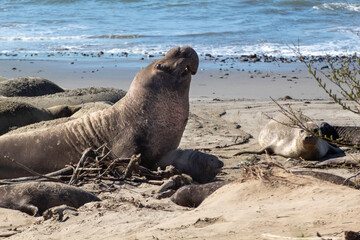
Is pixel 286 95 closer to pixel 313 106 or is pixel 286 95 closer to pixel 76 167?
pixel 313 106

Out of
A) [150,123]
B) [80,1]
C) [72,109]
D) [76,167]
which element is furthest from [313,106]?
[80,1]

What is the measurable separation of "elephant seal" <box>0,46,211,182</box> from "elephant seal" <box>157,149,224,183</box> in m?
0.17

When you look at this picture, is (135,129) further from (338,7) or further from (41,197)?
(338,7)

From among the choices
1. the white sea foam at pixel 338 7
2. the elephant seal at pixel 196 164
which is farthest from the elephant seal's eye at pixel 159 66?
Answer: the white sea foam at pixel 338 7

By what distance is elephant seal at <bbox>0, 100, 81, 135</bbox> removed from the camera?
8.65m

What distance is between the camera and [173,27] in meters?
24.4

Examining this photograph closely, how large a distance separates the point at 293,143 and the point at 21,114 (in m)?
3.74

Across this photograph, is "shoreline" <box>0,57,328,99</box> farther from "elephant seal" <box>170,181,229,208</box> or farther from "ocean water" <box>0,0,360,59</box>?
"elephant seal" <box>170,181,229,208</box>

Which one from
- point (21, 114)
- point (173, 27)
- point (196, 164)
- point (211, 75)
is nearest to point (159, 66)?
point (196, 164)

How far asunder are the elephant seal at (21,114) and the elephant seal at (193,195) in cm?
404

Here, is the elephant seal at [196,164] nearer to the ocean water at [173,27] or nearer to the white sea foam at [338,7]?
the ocean water at [173,27]

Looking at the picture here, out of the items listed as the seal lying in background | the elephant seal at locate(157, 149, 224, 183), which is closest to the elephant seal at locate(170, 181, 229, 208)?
the elephant seal at locate(157, 149, 224, 183)

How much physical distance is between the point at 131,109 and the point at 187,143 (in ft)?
6.77

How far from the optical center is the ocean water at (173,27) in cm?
1966
